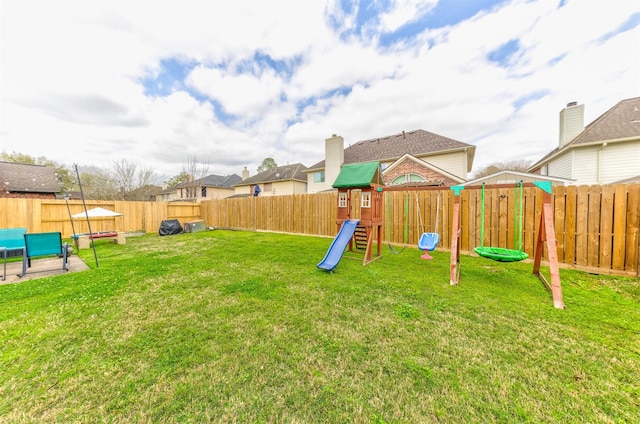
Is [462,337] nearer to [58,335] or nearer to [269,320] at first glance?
[269,320]

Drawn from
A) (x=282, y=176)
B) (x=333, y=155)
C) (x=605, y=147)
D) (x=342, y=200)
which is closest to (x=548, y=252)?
(x=342, y=200)

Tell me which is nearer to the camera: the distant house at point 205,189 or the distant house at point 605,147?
the distant house at point 605,147

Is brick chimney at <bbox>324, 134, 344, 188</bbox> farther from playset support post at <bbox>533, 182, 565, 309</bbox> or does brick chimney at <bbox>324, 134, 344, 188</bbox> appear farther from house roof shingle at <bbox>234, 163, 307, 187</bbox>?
playset support post at <bbox>533, 182, 565, 309</bbox>

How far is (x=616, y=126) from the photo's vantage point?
1099 centimetres

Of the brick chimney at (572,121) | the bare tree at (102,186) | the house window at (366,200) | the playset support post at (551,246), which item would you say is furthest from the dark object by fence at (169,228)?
the brick chimney at (572,121)

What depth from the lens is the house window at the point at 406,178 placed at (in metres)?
13.5

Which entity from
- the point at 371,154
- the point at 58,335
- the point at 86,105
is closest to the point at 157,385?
the point at 58,335

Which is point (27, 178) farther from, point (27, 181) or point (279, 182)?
point (279, 182)

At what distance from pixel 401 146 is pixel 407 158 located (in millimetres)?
3301

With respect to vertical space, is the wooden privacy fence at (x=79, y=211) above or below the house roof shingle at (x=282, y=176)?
below

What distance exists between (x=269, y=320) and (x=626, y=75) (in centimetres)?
1829

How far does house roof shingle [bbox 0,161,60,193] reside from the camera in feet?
55.7

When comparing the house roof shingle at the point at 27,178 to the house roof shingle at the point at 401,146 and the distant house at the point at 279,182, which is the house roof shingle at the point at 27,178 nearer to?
the distant house at the point at 279,182

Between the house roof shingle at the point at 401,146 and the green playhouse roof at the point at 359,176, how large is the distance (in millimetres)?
10327
